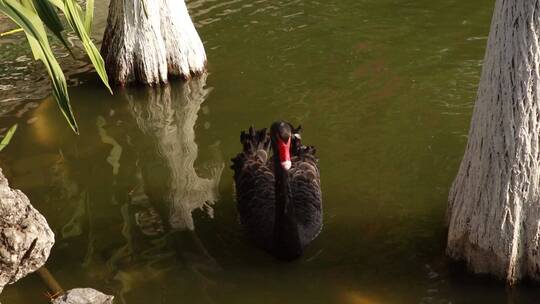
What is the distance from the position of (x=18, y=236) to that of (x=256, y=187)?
293 centimetres

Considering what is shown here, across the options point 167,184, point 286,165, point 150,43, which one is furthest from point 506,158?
point 150,43

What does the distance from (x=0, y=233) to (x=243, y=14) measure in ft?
24.8

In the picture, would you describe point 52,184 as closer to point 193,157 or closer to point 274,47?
point 193,157

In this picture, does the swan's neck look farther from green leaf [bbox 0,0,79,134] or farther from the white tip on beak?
green leaf [bbox 0,0,79,134]

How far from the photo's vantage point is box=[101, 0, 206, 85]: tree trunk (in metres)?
8.83

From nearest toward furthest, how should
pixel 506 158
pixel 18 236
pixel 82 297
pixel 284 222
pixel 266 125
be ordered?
pixel 18 236 → pixel 506 158 → pixel 82 297 → pixel 284 222 → pixel 266 125

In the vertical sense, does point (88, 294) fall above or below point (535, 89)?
below

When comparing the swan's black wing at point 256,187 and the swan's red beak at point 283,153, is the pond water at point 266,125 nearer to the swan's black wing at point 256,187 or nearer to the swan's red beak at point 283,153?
the swan's black wing at point 256,187

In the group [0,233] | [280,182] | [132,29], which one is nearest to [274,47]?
[132,29]

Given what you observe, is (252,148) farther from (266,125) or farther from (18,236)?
(18,236)

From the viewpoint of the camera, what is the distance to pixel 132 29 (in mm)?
8852

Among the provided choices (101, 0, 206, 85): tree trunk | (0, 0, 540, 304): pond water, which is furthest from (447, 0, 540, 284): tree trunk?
(101, 0, 206, 85): tree trunk

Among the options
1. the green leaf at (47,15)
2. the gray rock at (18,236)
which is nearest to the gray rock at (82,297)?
the gray rock at (18,236)

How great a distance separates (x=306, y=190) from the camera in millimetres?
6617
